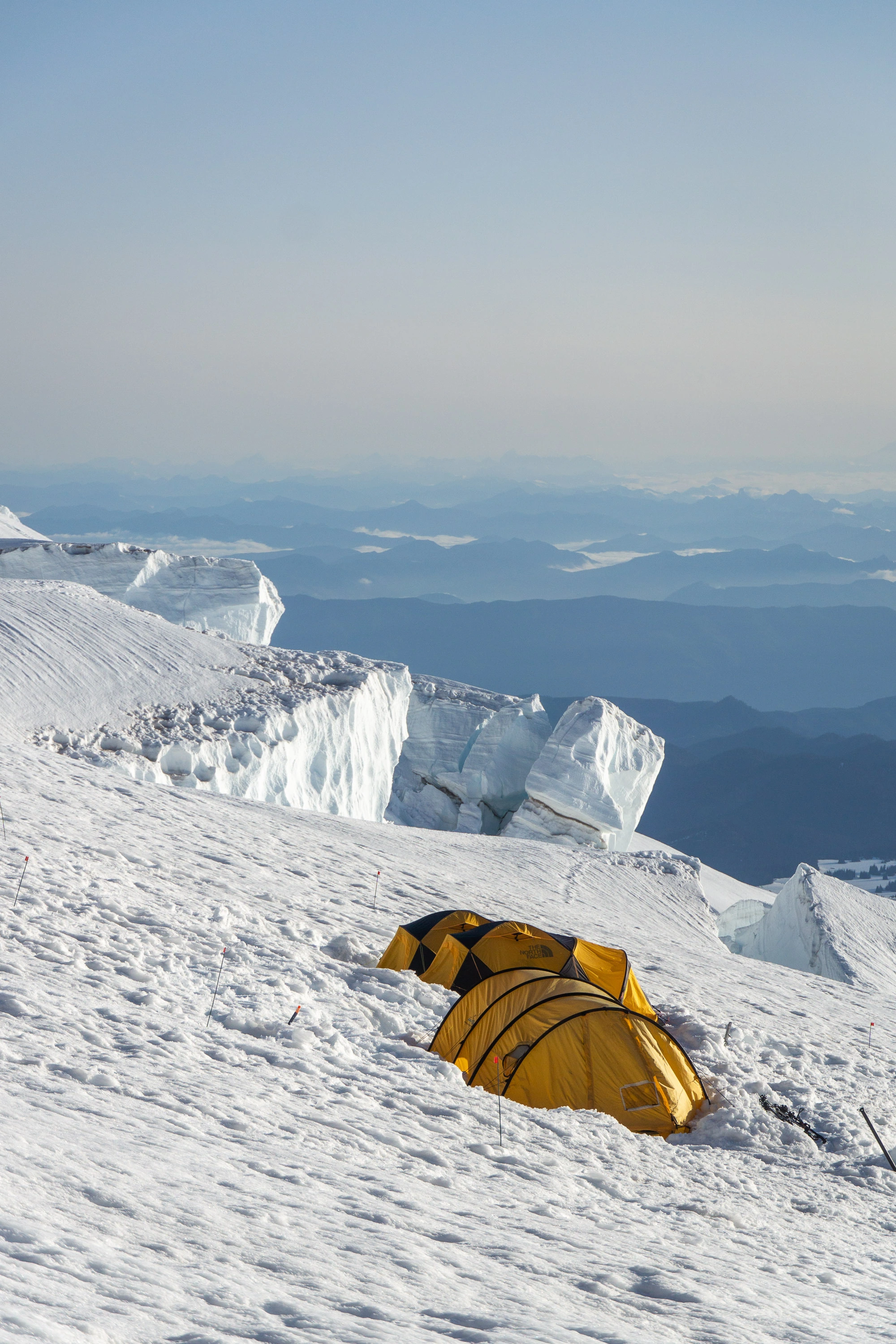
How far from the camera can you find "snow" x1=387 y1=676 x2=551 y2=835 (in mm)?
36875

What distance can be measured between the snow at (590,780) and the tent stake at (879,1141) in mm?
22110

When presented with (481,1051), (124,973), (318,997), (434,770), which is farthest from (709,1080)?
(434,770)

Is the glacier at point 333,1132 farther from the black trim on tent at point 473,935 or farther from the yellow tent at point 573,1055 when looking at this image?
the black trim on tent at point 473,935

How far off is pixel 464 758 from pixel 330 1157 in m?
32.1

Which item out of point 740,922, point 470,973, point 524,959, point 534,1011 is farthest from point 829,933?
point 534,1011

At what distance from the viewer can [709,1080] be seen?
9.73 metres

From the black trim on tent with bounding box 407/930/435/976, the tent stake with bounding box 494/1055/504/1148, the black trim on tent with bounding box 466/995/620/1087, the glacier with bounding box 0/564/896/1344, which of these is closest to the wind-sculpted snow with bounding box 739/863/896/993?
the glacier with bounding box 0/564/896/1344

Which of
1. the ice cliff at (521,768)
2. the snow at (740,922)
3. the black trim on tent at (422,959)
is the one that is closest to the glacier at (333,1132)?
the black trim on tent at (422,959)

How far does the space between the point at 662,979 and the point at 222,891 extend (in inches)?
253

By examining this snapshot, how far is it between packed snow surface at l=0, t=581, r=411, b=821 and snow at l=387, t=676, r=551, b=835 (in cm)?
779

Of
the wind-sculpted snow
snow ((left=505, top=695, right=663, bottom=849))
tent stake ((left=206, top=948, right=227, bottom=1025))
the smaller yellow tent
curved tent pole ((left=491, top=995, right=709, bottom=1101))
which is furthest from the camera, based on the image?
snow ((left=505, top=695, right=663, bottom=849))

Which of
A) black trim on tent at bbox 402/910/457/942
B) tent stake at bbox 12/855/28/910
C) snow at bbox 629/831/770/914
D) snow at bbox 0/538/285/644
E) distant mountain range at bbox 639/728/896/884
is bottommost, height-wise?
distant mountain range at bbox 639/728/896/884

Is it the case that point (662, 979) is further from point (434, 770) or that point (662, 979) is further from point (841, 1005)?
point (434, 770)

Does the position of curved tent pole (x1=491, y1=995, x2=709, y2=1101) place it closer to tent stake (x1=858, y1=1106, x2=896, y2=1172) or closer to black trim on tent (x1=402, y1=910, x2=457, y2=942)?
tent stake (x1=858, y1=1106, x2=896, y2=1172)
